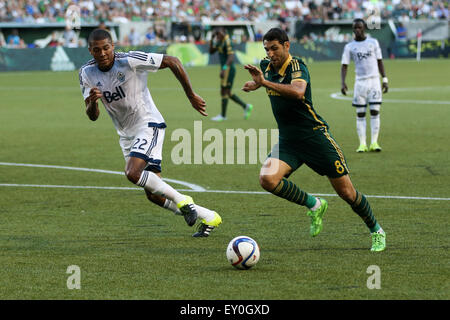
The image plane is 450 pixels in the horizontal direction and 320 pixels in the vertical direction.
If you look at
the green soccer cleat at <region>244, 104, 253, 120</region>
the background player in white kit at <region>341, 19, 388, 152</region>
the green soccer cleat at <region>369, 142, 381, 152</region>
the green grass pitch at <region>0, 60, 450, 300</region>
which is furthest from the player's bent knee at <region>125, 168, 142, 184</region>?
the green soccer cleat at <region>244, 104, 253, 120</region>

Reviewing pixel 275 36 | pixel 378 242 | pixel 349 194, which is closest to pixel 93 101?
pixel 275 36

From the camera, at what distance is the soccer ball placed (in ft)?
24.1

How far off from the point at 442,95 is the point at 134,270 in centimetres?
2398

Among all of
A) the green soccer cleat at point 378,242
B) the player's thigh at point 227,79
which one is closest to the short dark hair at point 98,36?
the green soccer cleat at point 378,242

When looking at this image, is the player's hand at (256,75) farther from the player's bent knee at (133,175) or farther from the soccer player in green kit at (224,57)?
the soccer player in green kit at (224,57)

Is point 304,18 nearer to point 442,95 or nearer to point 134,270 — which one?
point 442,95

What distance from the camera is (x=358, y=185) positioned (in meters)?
12.5

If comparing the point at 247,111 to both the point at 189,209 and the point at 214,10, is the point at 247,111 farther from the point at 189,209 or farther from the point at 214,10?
the point at 214,10

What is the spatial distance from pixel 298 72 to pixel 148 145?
192 centimetres

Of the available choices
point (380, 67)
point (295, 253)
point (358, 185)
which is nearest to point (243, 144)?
point (380, 67)

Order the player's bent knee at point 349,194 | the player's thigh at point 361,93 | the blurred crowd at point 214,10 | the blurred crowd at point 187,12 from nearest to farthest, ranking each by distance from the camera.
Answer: the player's bent knee at point 349,194
the player's thigh at point 361,93
the blurred crowd at point 187,12
the blurred crowd at point 214,10

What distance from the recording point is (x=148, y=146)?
9078 mm

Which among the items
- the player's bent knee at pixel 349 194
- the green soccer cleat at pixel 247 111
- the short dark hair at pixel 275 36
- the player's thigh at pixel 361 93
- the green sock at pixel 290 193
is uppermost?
the short dark hair at pixel 275 36

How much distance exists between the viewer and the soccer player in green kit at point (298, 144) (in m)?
8.16
